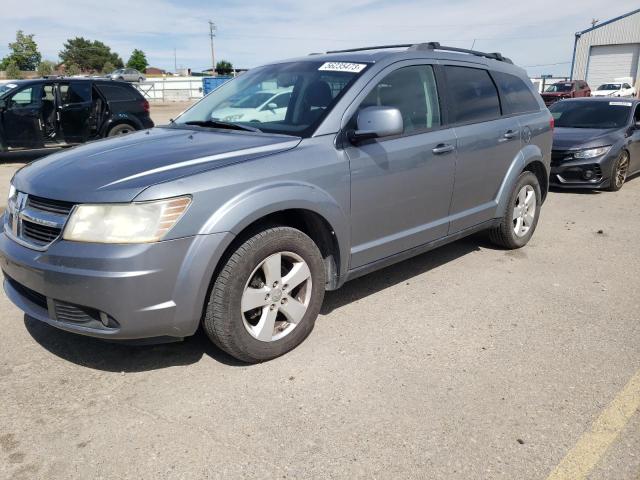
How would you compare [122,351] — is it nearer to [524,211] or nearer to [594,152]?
[524,211]

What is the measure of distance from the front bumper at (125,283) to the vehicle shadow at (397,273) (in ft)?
4.56

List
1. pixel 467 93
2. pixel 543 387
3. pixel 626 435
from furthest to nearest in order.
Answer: pixel 467 93, pixel 543 387, pixel 626 435

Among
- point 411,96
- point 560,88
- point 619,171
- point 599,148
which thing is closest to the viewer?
point 411,96

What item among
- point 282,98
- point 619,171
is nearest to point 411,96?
point 282,98

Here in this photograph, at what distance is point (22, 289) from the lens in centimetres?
315

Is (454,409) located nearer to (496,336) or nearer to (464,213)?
(496,336)

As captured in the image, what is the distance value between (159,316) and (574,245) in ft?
15.0

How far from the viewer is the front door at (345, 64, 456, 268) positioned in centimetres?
360

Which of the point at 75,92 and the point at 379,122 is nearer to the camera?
the point at 379,122

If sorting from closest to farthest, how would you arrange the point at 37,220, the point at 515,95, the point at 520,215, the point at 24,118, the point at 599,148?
the point at 37,220 → the point at 515,95 → the point at 520,215 → the point at 599,148 → the point at 24,118

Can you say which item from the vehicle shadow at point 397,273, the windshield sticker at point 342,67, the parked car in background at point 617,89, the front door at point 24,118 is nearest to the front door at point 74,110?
the front door at point 24,118

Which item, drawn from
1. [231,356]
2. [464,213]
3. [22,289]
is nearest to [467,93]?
[464,213]

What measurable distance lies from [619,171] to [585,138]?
0.79 m

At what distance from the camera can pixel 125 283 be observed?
264 cm
